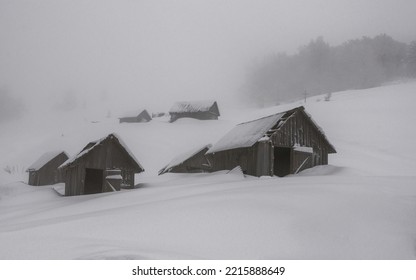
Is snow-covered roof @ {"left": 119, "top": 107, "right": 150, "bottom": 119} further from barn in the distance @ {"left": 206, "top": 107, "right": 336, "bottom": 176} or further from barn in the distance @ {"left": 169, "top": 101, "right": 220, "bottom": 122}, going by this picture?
barn in the distance @ {"left": 206, "top": 107, "right": 336, "bottom": 176}

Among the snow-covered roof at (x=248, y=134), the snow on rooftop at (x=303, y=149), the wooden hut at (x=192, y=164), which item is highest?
the snow-covered roof at (x=248, y=134)

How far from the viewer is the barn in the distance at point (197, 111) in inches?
2403

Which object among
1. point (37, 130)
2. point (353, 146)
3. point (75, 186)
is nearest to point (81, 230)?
point (75, 186)

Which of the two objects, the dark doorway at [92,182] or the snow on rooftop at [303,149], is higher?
the snow on rooftop at [303,149]

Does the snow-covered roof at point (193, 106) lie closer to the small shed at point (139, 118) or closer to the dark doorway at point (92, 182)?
the small shed at point (139, 118)

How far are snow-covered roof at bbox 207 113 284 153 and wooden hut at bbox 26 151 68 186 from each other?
82.2 ft

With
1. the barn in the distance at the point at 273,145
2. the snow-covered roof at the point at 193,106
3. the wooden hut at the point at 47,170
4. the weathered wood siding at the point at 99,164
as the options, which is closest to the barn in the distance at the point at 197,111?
the snow-covered roof at the point at 193,106

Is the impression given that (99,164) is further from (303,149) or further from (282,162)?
(303,149)

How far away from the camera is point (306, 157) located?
20.3 m

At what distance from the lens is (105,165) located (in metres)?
21.0

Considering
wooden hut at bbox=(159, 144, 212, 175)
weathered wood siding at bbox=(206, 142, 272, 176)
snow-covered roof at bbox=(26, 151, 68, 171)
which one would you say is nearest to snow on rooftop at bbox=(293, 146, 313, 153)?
weathered wood siding at bbox=(206, 142, 272, 176)

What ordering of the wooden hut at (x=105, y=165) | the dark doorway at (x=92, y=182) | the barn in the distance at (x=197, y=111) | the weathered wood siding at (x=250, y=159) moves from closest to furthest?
1. the weathered wood siding at (x=250, y=159)
2. the wooden hut at (x=105, y=165)
3. the dark doorway at (x=92, y=182)
4. the barn in the distance at (x=197, y=111)

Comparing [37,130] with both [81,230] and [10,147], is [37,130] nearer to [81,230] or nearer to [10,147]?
[10,147]
